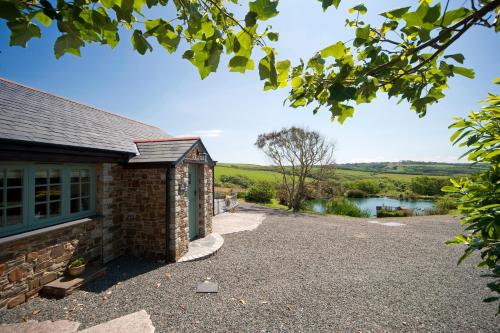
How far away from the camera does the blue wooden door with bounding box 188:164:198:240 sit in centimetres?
870

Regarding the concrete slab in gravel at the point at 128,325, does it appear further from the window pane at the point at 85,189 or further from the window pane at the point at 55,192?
the window pane at the point at 85,189

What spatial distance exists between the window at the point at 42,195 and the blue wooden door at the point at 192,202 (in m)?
3.20

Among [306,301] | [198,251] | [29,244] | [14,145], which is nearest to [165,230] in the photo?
[198,251]

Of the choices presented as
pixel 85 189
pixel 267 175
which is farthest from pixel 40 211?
pixel 267 175

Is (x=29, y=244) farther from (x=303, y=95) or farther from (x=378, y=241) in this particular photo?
(x=378, y=241)

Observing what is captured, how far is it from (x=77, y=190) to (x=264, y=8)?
698cm

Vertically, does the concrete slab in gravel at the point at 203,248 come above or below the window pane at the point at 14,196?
below

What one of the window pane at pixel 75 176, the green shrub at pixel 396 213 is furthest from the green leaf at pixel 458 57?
the green shrub at pixel 396 213

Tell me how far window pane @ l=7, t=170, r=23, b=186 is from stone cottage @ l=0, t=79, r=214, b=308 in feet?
0.06

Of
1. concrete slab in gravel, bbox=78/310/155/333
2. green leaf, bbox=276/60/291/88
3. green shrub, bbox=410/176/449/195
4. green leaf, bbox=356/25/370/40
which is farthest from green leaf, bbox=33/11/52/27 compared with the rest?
green shrub, bbox=410/176/449/195

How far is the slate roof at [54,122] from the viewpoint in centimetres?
478

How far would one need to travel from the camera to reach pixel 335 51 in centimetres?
137

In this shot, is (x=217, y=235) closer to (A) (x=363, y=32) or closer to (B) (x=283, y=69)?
(B) (x=283, y=69)

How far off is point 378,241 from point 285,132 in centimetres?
1214
